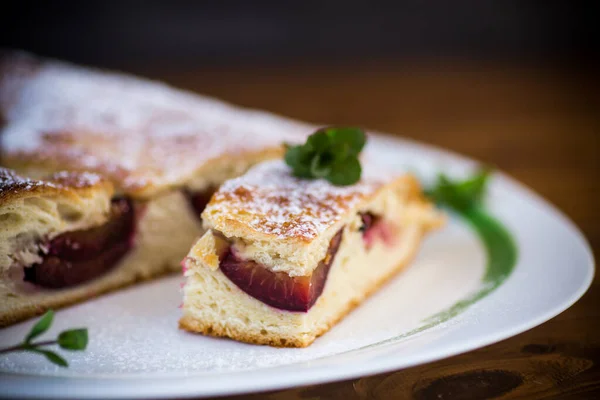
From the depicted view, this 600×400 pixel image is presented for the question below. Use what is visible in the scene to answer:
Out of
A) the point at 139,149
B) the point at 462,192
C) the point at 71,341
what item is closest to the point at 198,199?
the point at 139,149

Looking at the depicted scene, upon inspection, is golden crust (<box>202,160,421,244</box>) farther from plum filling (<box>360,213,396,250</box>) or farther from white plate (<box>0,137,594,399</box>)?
white plate (<box>0,137,594,399</box>)

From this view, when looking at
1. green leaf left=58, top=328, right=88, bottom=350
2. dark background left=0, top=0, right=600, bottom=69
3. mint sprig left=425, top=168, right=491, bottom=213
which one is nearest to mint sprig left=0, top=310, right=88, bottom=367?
green leaf left=58, top=328, right=88, bottom=350

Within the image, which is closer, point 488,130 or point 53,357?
point 53,357

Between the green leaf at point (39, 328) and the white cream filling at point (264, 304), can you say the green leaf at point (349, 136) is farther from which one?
the green leaf at point (39, 328)

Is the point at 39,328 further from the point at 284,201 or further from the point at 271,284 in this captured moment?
the point at 284,201

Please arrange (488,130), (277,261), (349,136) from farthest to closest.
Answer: (488,130) → (349,136) → (277,261)

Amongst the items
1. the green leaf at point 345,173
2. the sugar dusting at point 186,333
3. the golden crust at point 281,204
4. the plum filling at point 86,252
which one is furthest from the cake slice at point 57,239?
the green leaf at point 345,173

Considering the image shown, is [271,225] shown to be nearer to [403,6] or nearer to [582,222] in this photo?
[582,222]
